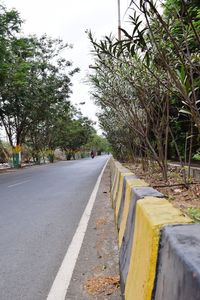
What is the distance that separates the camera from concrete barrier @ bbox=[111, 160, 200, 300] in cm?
188

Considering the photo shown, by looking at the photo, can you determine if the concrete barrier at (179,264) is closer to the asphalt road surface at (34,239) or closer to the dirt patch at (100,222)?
the asphalt road surface at (34,239)

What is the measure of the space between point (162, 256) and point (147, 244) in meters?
0.38

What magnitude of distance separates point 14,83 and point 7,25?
3.87m

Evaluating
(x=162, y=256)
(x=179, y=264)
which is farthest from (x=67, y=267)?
(x=179, y=264)

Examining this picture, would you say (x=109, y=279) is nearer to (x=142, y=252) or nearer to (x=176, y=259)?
(x=142, y=252)

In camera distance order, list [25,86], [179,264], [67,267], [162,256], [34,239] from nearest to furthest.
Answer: [179,264] < [162,256] < [67,267] < [34,239] < [25,86]

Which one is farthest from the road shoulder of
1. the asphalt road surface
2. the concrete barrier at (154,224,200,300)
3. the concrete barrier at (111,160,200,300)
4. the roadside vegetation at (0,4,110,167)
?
the roadside vegetation at (0,4,110,167)

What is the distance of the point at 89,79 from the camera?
11.4 meters

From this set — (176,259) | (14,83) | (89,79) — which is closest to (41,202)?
(89,79)

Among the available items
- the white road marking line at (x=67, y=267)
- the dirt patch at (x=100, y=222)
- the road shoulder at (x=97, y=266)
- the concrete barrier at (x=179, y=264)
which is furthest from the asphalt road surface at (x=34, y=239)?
the concrete barrier at (x=179, y=264)

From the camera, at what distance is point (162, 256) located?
7.84 feet

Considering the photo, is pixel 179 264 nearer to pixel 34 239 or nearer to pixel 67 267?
pixel 67 267

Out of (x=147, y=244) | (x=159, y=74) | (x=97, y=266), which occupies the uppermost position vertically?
(x=159, y=74)

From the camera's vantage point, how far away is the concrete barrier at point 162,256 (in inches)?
73.9
